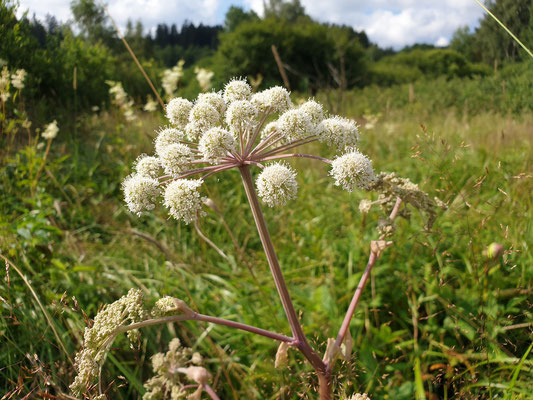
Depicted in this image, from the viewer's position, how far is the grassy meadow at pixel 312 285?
1.86 metres

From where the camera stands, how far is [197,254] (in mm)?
3953

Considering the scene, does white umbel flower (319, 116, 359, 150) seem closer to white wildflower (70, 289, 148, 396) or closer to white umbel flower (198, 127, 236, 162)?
white umbel flower (198, 127, 236, 162)

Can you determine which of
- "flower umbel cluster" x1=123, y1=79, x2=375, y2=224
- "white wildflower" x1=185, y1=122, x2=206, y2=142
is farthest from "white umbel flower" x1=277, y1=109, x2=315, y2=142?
"white wildflower" x1=185, y1=122, x2=206, y2=142

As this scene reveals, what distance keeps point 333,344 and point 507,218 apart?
2108mm

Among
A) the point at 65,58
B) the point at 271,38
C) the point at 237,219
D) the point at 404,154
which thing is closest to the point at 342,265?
the point at 237,219

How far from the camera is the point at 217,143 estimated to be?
4.74 ft

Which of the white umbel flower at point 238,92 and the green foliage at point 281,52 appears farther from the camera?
the green foliage at point 281,52

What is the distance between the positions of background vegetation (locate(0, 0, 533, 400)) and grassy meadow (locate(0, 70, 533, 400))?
0.02 meters

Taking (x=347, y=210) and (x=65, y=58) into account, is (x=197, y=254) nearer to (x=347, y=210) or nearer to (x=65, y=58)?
(x=347, y=210)

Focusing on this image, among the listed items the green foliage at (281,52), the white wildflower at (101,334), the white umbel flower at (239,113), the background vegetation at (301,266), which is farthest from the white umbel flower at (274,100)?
the green foliage at (281,52)

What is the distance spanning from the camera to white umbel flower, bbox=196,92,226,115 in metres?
1.62

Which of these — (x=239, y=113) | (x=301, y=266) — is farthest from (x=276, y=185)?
(x=301, y=266)

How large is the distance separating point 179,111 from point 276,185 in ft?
2.10

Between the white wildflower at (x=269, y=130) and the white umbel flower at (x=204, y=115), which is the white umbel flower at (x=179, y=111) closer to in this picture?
the white umbel flower at (x=204, y=115)
